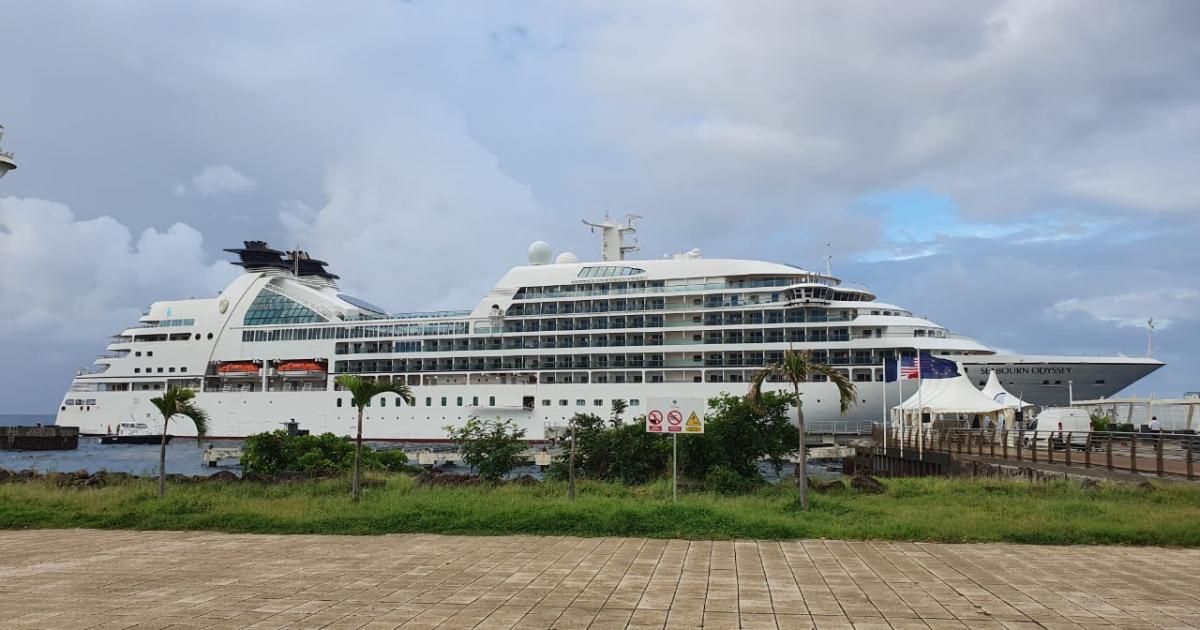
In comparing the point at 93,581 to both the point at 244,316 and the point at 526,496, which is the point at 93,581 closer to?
the point at 526,496

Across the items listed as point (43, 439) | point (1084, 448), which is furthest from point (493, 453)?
point (43, 439)

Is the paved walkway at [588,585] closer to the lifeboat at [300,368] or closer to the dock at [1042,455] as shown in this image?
the dock at [1042,455]

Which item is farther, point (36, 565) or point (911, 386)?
point (911, 386)

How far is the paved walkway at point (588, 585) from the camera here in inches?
295

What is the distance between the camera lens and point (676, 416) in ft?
50.1

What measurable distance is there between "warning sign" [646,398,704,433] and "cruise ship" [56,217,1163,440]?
109ft

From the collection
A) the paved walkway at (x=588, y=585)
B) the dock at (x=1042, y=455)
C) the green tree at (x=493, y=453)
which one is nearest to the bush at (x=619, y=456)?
the green tree at (x=493, y=453)

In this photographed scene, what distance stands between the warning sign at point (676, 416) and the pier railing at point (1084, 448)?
11.2m

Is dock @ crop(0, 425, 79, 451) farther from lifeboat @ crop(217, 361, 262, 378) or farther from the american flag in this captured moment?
the american flag

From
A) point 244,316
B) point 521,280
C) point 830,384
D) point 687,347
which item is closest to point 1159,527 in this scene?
point 830,384

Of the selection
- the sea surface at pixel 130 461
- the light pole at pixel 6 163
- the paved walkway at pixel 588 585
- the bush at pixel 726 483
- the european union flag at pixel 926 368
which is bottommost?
the sea surface at pixel 130 461

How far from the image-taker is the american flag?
3450cm

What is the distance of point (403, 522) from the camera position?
13781 millimetres

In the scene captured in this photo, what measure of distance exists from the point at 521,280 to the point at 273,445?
30766mm
